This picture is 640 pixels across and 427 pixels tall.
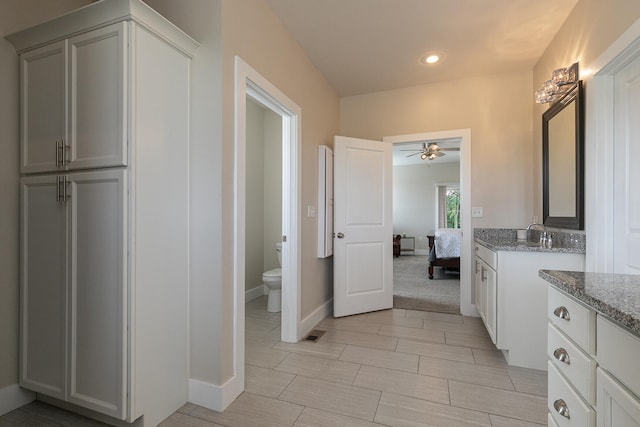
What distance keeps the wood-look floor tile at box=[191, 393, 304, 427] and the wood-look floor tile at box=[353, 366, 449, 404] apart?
50 cm

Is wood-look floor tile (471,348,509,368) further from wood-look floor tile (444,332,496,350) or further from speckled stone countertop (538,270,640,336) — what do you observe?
speckled stone countertop (538,270,640,336)

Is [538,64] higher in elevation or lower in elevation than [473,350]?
higher

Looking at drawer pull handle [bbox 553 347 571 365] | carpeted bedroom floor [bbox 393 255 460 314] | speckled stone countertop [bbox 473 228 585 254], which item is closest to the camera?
drawer pull handle [bbox 553 347 571 365]

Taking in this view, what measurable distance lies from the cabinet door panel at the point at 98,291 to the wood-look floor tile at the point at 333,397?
3.07 feet

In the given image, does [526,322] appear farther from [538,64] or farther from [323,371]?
[538,64]

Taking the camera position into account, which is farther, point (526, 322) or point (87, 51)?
point (526, 322)

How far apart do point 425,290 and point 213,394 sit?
11.5ft

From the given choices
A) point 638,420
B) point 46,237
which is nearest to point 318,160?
point 46,237

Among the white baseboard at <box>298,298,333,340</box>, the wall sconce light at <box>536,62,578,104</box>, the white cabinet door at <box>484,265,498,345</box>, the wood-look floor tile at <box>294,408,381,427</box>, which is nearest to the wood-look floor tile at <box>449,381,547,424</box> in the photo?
the white cabinet door at <box>484,265,498,345</box>

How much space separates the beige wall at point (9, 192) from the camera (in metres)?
1.69

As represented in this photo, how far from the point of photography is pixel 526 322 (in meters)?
2.19

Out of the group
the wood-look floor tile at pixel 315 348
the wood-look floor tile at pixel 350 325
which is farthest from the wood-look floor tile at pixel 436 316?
the wood-look floor tile at pixel 315 348

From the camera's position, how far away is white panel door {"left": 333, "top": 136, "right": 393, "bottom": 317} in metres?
3.27

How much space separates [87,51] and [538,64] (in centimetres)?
372
